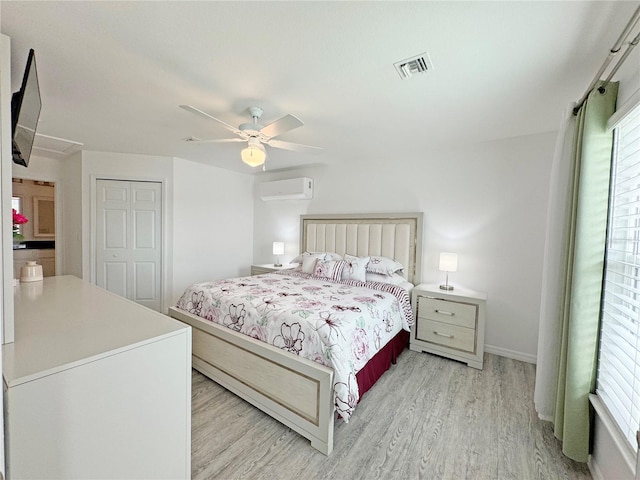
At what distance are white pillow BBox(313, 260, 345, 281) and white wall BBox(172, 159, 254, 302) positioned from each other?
7.09ft

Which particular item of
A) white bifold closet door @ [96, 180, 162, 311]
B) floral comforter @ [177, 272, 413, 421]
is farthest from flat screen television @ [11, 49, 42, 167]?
white bifold closet door @ [96, 180, 162, 311]

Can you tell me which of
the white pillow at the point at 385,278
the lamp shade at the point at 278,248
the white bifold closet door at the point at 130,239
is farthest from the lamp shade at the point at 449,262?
the white bifold closet door at the point at 130,239

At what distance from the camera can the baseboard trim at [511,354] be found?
9.59 feet

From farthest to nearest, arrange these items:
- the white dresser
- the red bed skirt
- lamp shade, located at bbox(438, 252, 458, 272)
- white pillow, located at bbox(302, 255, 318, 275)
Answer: white pillow, located at bbox(302, 255, 318, 275) < lamp shade, located at bbox(438, 252, 458, 272) < the red bed skirt < the white dresser

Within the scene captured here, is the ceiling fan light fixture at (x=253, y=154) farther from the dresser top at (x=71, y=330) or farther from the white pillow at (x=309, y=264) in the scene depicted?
the white pillow at (x=309, y=264)

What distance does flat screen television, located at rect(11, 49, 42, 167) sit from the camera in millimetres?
1549

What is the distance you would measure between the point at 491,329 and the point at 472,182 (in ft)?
5.43

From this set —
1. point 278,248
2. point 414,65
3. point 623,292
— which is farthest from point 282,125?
point 278,248

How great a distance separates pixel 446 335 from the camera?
2.92m

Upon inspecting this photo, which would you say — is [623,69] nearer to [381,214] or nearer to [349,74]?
[349,74]

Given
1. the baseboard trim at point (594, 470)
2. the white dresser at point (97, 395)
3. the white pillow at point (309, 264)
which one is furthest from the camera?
the white pillow at point (309, 264)

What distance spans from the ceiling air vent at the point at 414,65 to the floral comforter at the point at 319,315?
169 centimetres

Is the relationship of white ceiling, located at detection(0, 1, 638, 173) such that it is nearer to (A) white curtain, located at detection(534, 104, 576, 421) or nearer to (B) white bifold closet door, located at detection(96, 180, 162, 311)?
(A) white curtain, located at detection(534, 104, 576, 421)

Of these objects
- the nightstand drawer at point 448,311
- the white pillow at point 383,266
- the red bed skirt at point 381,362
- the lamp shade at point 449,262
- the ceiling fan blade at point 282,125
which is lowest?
the red bed skirt at point 381,362
